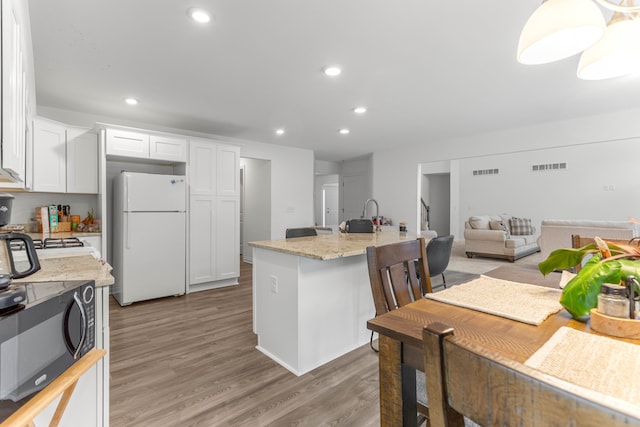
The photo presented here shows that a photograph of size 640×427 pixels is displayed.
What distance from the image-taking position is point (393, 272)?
1.42 m

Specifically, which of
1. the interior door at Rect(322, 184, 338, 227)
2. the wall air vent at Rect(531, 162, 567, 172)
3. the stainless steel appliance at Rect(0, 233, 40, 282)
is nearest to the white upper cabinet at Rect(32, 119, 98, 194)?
the stainless steel appliance at Rect(0, 233, 40, 282)

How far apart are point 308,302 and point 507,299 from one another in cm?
128

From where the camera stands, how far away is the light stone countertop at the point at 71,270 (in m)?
1.28

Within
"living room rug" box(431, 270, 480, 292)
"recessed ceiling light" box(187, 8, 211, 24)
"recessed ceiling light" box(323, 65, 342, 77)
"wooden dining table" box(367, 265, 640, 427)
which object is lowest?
"living room rug" box(431, 270, 480, 292)

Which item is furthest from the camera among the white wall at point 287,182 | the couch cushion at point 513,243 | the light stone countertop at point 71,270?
the couch cushion at point 513,243

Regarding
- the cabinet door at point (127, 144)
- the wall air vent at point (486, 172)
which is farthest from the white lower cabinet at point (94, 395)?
the wall air vent at point (486, 172)

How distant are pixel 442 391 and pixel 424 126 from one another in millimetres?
4624

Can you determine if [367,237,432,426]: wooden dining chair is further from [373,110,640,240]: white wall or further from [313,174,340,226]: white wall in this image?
[313,174,340,226]: white wall

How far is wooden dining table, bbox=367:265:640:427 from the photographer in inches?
32.1

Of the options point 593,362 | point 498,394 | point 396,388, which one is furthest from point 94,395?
point 593,362

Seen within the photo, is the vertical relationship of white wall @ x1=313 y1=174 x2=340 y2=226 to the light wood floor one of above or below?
above

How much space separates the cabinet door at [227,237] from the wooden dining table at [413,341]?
380 cm

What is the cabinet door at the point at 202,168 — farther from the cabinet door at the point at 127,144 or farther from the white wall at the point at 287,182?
the white wall at the point at 287,182

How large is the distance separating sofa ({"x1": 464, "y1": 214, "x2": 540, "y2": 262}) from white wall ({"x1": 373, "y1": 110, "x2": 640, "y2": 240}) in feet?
4.83
